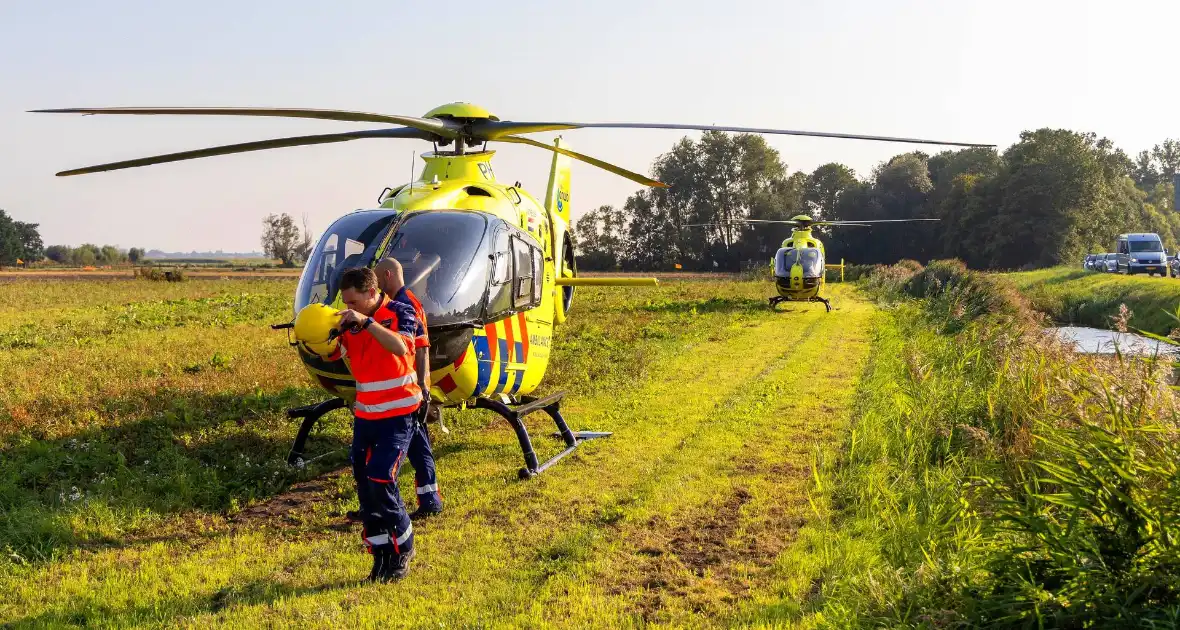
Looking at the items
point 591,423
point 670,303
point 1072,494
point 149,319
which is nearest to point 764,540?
A: point 1072,494

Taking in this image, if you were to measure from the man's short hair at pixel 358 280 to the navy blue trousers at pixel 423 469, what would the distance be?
1.40m

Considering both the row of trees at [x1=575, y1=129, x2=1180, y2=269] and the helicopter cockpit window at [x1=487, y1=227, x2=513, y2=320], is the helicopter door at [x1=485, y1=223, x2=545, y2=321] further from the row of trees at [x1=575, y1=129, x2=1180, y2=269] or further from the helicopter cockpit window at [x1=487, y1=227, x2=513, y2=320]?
the row of trees at [x1=575, y1=129, x2=1180, y2=269]

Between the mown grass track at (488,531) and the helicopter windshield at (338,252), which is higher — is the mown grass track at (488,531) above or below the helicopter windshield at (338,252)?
below

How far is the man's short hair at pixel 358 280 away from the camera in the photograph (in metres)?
4.60

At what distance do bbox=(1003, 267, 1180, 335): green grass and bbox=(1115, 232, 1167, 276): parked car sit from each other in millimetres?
8869

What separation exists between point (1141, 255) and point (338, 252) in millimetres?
42460

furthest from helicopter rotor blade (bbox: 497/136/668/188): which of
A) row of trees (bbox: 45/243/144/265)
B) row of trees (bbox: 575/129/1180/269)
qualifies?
row of trees (bbox: 45/243/144/265)

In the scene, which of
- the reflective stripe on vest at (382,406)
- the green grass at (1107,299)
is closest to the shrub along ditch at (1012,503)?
the reflective stripe on vest at (382,406)

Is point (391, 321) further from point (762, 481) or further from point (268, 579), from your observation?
point (762, 481)

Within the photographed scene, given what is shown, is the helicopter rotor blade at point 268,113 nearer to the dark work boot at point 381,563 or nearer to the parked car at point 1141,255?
the dark work boot at point 381,563

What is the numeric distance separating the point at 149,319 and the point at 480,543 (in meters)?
16.5

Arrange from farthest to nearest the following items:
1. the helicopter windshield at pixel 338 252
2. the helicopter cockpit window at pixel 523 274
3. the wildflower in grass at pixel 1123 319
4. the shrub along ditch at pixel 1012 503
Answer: the helicopter cockpit window at pixel 523 274 < the helicopter windshield at pixel 338 252 < the wildflower in grass at pixel 1123 319 < the shrub along ditch at pixel 1012 503

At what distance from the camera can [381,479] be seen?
459 centimetres

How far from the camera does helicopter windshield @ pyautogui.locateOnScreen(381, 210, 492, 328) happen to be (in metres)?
6.10
